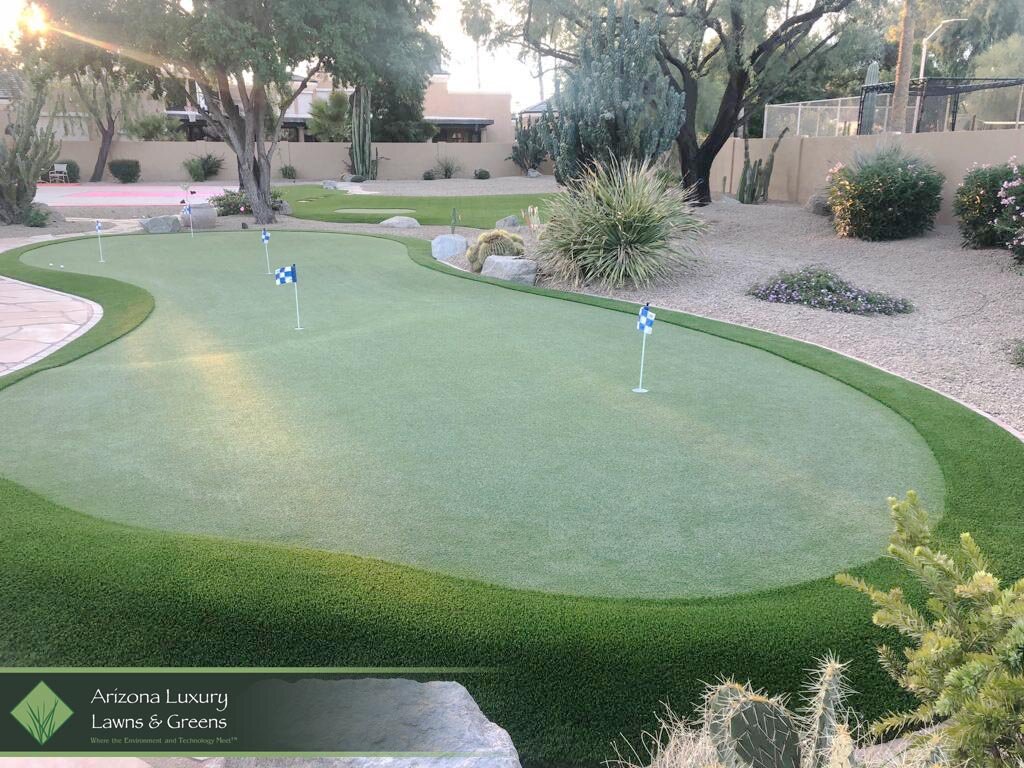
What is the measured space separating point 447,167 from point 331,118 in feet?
23.3

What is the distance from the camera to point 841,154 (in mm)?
17844

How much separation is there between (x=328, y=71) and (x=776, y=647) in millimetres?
18675

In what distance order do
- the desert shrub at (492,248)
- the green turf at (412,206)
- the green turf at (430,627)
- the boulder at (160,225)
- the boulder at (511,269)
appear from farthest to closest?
the green turf at (412,206), the boulder at (160,225), the desert shrub at (492,248), the boulder at (511,269), the green turf at (430,627)

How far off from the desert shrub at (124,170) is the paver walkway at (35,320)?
28520mm

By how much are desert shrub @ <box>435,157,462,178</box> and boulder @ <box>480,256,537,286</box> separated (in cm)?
2909

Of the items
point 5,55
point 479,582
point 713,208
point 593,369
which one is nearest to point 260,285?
point 593,369

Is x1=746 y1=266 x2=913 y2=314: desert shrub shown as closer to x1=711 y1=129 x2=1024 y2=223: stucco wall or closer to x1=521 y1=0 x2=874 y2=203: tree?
x1=711 y1=129 x2=1024 y2=223: stucco wall

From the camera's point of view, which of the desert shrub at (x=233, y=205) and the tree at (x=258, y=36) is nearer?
the tree at (x=258, y=36)

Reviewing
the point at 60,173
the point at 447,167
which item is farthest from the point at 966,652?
the point at 60,173

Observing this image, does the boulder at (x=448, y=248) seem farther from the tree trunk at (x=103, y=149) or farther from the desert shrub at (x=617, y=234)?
the tree trunk at (x=103, y=149)

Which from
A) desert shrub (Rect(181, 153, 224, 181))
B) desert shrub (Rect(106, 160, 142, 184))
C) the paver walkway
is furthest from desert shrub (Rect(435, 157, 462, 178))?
the paver walkway

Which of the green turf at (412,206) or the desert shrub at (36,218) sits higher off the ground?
the green turf at (412,206)

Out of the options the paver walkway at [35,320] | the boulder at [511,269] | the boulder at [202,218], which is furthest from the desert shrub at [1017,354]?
the boulder at [202,218]

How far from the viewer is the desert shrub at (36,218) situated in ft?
61.6
